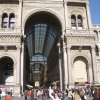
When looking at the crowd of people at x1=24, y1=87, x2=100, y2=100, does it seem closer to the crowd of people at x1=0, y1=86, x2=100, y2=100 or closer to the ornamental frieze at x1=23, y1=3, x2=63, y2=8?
the crowd of people at x1=0, y1=86, x2=100, y2=100

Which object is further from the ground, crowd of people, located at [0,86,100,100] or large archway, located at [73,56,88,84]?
large archway, located at [73,56,88,84]

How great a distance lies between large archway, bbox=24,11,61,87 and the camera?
38625 millimetres

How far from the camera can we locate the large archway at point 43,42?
127ft

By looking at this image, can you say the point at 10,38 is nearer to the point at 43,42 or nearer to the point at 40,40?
the point at 40,40

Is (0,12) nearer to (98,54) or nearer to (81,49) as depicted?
(81,49)

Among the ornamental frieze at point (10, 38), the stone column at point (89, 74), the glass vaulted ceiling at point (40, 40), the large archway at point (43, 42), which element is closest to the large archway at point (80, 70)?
the stone column at point (89, 74)

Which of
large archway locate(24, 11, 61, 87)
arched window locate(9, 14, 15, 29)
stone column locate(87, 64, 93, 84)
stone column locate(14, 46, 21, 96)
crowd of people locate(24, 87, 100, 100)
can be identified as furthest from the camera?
large archway locate(24, 11, 61, 87)

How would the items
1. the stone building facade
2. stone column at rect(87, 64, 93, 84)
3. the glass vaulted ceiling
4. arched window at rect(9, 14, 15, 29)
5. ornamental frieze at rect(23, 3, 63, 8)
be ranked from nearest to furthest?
the stone building facade
stone column at rect(87, 64, 93, 84)
arched window at rect(9, 14, 15, 29)
ornamental frieze at rect(23, 3, 63, 8)
the glass vaulted ceiling

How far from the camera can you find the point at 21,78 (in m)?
31.5

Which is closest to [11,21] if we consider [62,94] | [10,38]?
[10,38]

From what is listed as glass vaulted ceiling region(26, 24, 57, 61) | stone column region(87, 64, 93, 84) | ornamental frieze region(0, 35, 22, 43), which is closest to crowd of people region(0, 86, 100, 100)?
stone column region(87, 64, 93, 84)

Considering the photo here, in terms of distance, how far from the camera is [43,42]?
6725 centimetres

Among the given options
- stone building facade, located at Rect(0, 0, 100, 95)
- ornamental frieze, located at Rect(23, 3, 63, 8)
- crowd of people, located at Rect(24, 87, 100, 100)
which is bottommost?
crowd of people, located at Rect(24, 87, 100, 100)

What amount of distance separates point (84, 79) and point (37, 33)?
28454mm
